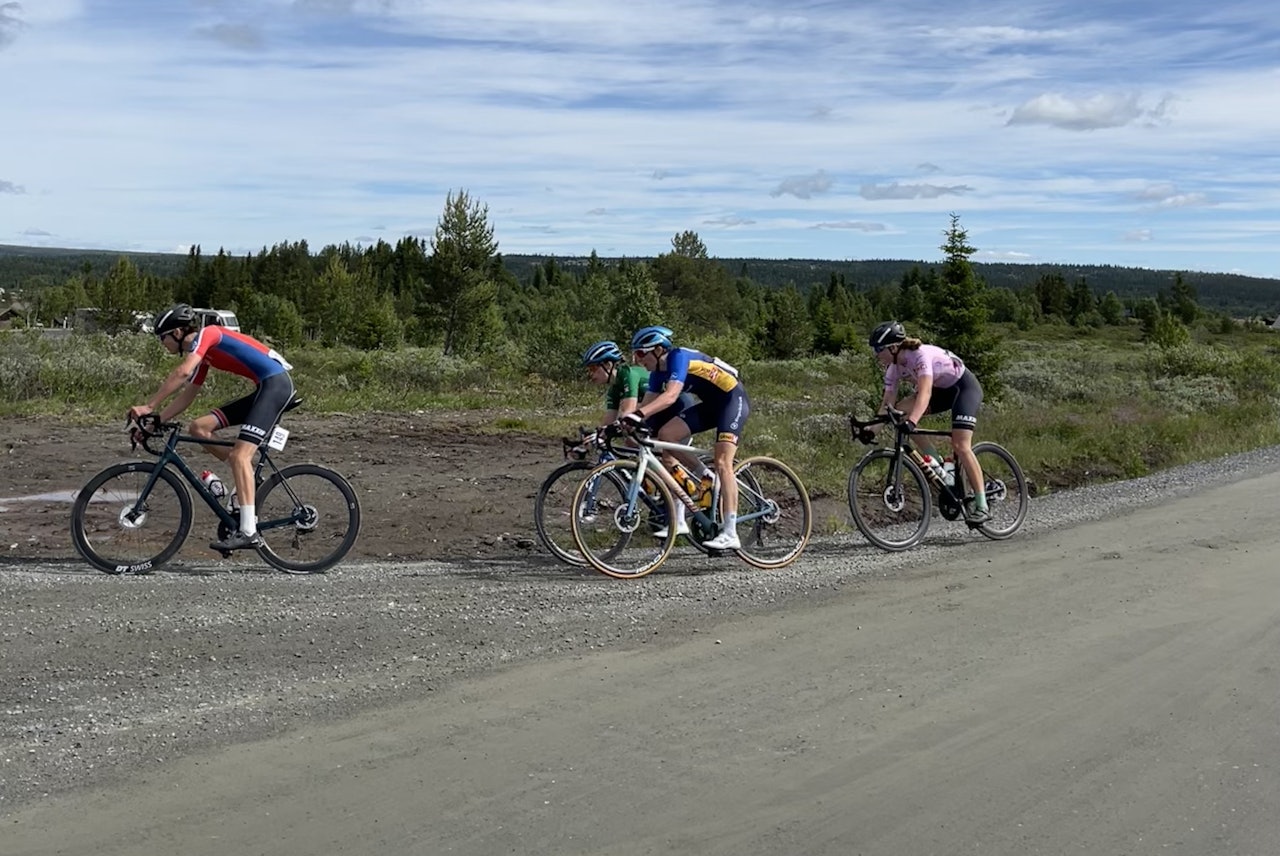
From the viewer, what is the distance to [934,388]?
35.6 ft

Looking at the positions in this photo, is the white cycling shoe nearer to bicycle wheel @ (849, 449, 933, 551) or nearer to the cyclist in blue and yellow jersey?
the cyclist in blue and yellow jersey

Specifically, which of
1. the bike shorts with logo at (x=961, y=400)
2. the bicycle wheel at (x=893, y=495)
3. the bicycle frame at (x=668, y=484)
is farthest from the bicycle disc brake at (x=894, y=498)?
the bicycle frame at (x=668, y=484)

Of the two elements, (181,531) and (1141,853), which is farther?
(181,531)

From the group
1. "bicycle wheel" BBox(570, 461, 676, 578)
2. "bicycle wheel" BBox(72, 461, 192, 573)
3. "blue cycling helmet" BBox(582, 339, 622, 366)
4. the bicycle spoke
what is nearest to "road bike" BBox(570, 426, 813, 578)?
"bicycle wheel" BBox(570, 461, 676, 578)

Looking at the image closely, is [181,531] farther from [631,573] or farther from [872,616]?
[872,616]

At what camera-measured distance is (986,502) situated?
1083 centimetres

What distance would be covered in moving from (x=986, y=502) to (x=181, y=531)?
647 centimetres

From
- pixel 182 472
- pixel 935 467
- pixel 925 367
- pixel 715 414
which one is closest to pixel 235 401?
pixel 182 472

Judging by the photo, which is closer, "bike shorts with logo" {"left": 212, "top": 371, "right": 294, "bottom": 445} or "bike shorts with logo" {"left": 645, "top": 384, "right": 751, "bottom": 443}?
"bike shorts with logo" {"left": 212, "top": 371, "right": 294, "bottom": 445}

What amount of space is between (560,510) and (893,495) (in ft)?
10.0

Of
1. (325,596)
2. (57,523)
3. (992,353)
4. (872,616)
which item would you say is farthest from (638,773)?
(992,353)

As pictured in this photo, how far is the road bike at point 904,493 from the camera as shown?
1045 cm

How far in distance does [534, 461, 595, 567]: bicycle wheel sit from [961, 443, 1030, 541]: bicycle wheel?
372cm

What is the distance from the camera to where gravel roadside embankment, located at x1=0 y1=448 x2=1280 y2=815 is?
5.25 m
